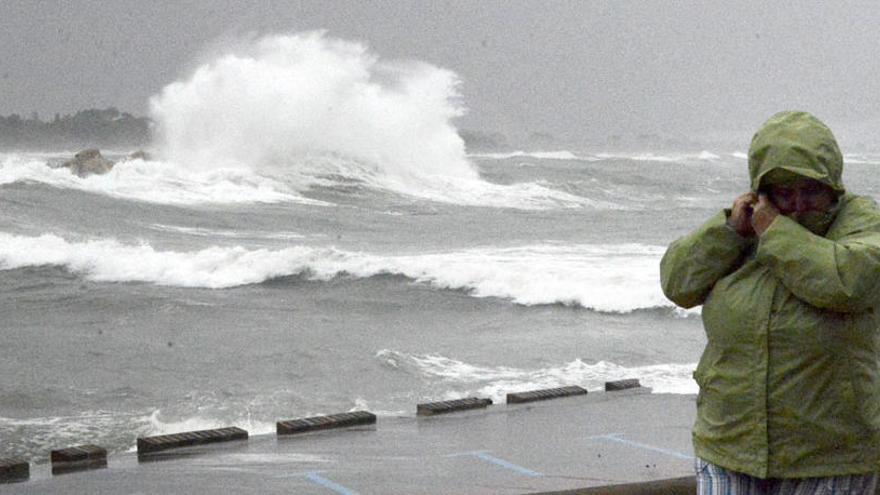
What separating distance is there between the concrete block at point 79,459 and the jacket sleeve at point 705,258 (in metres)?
4.13

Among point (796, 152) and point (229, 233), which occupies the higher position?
point (229, 233)

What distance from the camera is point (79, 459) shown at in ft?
19.7

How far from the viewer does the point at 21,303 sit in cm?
1564

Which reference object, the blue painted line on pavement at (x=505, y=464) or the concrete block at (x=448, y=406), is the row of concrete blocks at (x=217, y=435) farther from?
the blue painted line on pavement at (x=505, y=464)

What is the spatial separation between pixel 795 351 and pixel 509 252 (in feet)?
66.7

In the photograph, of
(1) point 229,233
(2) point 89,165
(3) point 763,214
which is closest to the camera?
(3) point 763,214

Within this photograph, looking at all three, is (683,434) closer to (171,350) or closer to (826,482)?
(826,482)

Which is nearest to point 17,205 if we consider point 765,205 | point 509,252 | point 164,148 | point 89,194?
point 89,194

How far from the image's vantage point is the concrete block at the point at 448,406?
7451 mm

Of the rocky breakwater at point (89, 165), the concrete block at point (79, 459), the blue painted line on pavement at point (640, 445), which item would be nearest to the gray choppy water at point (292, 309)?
the concrete block at point (79, 459)

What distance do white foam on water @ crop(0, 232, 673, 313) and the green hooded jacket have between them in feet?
44.4

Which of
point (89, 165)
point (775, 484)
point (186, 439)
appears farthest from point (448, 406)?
point (89, 165)

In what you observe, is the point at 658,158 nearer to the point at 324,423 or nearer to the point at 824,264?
the point at 324,423

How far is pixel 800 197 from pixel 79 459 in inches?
178
